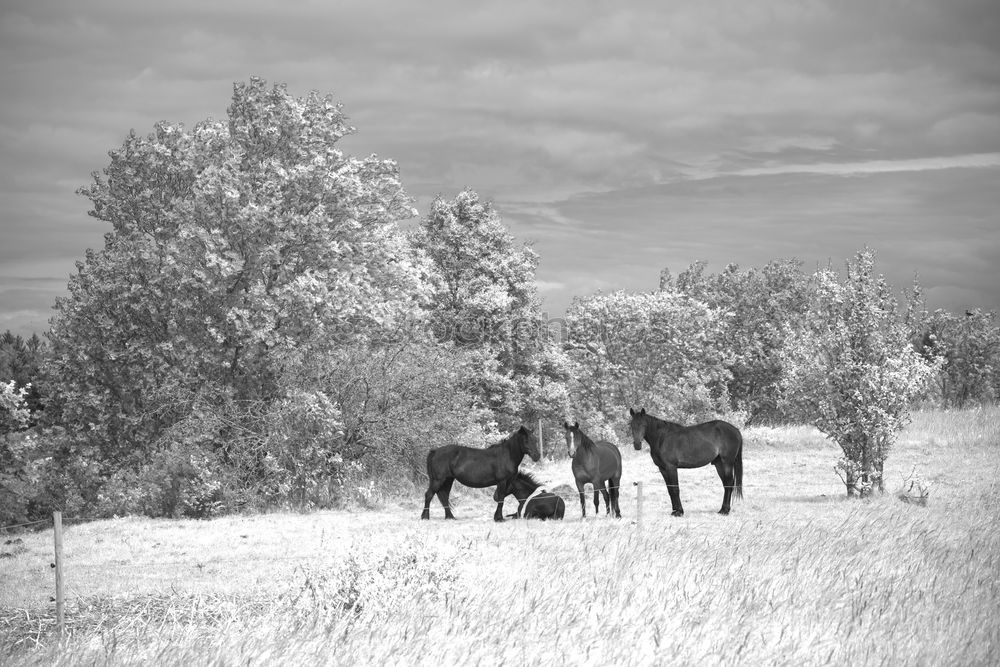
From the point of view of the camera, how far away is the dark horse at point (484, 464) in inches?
779

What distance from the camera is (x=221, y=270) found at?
25.1 meters

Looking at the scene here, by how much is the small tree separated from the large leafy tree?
11.8 m

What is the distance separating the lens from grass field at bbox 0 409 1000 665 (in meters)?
8.34

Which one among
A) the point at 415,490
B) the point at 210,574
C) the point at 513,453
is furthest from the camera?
the point at 415,490

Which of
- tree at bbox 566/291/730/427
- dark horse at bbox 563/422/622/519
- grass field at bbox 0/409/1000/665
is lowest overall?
grass field at bbox 0/409/1000/665

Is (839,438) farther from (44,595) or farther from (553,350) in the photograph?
(553,350)

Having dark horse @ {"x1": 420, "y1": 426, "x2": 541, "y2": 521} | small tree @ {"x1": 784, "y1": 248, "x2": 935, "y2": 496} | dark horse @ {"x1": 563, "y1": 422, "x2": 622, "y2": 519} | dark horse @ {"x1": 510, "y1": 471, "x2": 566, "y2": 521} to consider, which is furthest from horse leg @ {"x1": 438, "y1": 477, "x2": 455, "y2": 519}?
small tree @ {"x1": 784, "y1": 248, "x2": 935, "y2": 496}

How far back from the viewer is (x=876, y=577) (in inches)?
466

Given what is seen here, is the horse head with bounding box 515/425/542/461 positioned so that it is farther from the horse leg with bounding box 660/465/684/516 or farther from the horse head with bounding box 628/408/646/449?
the horse leg with bounding box 660/465/684/516

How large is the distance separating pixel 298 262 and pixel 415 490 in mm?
7135

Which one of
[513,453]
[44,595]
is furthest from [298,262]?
[44,595]

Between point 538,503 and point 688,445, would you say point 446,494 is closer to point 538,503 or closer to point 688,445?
point 538,503

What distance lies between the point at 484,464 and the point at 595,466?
Result: 2373 millimetres

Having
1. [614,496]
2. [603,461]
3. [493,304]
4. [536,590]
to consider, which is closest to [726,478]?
[614,496]
